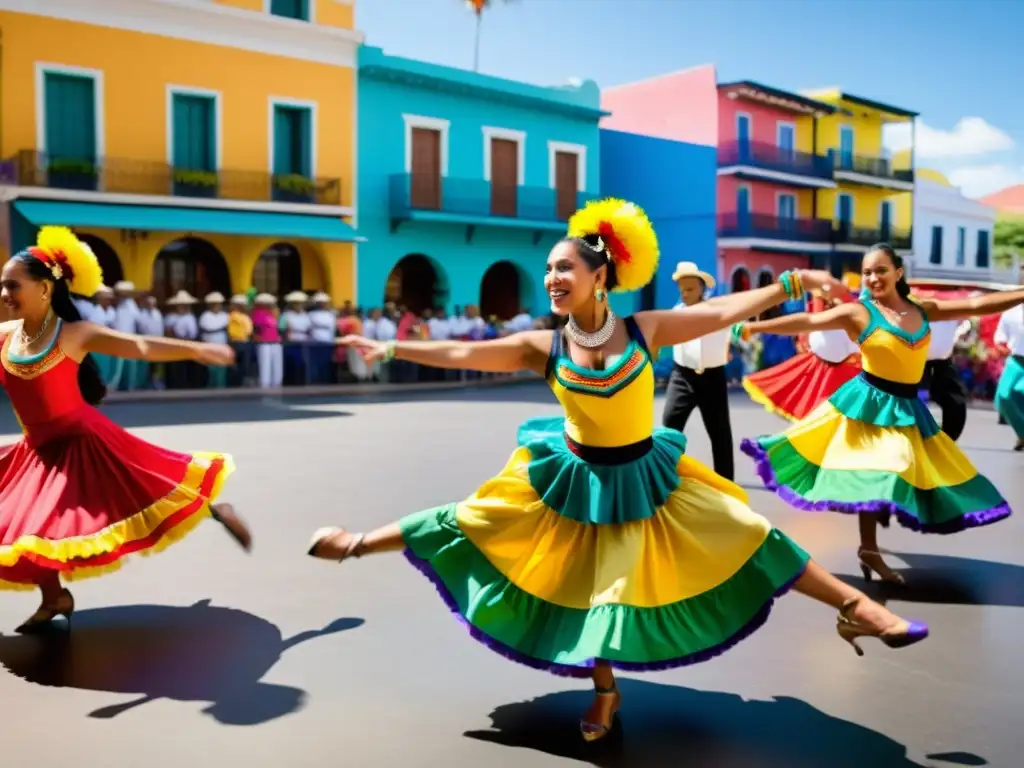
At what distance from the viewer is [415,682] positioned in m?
4.42

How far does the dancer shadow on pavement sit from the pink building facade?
3331cm

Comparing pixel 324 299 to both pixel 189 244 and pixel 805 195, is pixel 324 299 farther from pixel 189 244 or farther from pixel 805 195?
pixel 805 195

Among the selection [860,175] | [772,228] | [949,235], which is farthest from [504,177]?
[949,235]

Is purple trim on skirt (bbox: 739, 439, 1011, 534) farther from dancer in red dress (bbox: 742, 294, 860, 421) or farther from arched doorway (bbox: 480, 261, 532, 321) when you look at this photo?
arched doorway (bbox: 480, 261, 532, 321)

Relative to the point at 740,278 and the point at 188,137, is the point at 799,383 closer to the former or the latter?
the point at 188,137

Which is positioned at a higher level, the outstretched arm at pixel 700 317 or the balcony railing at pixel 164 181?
the balcony railing at pixel 164 181

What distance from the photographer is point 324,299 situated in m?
21.9

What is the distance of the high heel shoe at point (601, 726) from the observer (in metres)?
3.77

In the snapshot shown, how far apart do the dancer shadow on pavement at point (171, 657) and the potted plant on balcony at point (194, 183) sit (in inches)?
764

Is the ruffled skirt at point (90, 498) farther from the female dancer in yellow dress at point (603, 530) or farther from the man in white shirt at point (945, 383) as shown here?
the man in white shirt at point (945, 383)

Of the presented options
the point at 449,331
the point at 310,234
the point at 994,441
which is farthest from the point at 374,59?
the point at 994,441

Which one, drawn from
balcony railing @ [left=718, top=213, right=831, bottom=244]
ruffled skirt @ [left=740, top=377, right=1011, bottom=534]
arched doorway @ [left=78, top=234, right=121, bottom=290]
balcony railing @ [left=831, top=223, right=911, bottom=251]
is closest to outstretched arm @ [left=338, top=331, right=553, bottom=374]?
ruffled skirt @ [left=740, top=377, right=1011, bottom=534]

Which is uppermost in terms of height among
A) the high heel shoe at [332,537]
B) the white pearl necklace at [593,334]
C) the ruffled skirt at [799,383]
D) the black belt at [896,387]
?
the white pearl necklace at [593,334]

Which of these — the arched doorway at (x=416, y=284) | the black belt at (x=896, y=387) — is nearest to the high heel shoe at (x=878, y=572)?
the black belt at (x=896, y=387)
